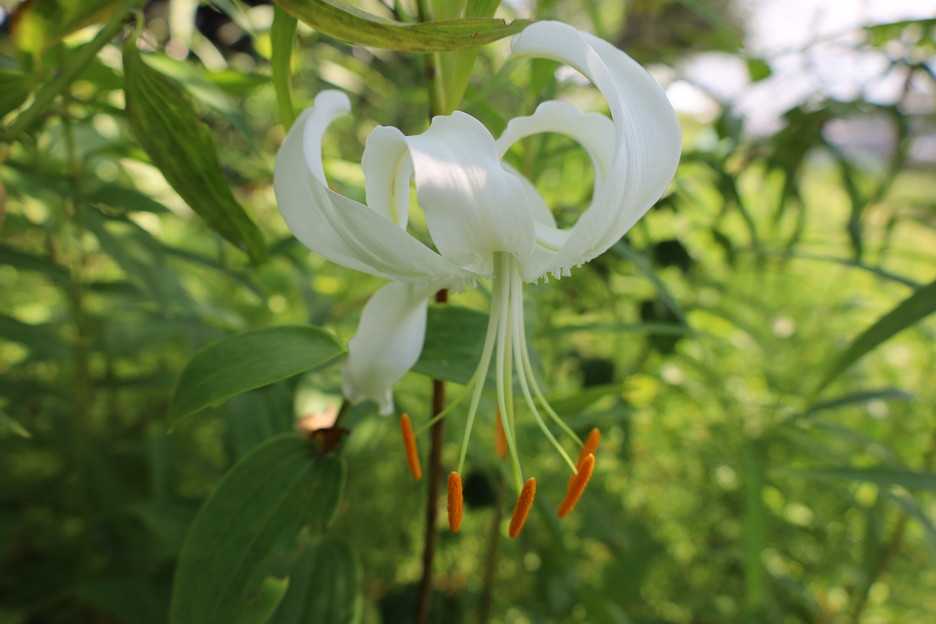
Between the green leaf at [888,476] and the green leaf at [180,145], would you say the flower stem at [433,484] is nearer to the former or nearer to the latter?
the green leaf at [180,145]

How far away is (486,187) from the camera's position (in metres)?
0.27

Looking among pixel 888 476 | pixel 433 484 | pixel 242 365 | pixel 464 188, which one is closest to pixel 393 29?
pixel 464 188

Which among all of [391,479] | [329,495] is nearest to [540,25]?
[329,495]

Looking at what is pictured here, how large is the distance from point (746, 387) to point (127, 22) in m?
0.91

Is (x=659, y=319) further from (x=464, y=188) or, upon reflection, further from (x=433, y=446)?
(x=464, y=188)

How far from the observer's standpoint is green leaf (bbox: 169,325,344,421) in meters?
0.33

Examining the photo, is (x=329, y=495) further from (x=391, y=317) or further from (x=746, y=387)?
(x=746, y=387)

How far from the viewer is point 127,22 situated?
35 cm

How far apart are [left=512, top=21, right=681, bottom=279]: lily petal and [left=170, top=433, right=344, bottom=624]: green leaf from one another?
20 centimetres

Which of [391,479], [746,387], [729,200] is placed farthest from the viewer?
[746,387]

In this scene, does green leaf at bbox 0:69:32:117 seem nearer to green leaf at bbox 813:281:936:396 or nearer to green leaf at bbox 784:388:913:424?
green leaf at bbox 813:281:936:396

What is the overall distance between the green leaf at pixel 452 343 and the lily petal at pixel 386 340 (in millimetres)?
24

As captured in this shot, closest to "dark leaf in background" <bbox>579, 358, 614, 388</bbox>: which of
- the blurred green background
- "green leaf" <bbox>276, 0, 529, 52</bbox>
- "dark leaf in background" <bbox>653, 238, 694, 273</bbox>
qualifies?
the blurred green background

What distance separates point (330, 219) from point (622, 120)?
112 millimetres
